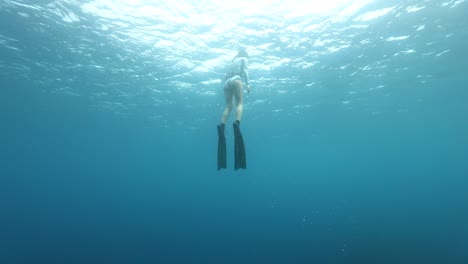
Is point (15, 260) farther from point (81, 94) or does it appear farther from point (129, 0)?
point (129, 0)

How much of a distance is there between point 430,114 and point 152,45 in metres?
36.6

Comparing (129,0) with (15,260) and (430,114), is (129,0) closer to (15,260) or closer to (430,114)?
(15,260)

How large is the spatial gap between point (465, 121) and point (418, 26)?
3959 cm

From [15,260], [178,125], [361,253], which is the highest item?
[178,125]

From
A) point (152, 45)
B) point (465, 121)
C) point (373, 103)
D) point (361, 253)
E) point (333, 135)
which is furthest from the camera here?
point (333, 135)

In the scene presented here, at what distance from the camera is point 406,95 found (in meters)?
27.8

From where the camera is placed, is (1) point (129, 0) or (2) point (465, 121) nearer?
(1) point (129, 0)

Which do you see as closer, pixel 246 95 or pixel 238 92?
pixel 238 92

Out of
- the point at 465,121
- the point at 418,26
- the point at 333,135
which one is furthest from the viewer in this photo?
the point at 333,135

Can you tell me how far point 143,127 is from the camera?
39625 millimetres

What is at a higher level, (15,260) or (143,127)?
(143,127)

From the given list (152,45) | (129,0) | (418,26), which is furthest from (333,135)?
(129,0)

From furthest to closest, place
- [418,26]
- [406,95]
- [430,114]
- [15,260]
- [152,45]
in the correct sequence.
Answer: [430,114], [406,95], [15,260], [152,45], [418,26]

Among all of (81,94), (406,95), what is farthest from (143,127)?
(406,95)
